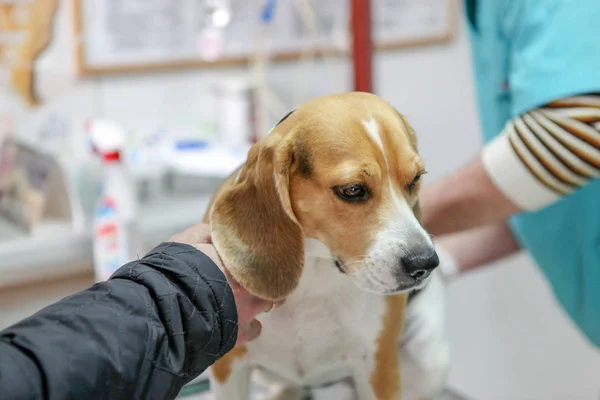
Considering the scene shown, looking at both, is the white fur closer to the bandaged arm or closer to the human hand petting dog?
the human hand petting dog

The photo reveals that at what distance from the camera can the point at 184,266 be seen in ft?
1.80

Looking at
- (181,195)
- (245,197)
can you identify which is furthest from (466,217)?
(181,195)

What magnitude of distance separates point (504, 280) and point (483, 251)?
713 millimetres

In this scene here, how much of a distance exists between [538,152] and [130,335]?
485mm

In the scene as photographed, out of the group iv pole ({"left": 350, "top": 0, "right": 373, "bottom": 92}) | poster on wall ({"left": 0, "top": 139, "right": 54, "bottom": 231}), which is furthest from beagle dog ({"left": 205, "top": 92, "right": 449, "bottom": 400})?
poster on wall ({"left": 0, "top": 139, "right": 54, "bottom": 231})

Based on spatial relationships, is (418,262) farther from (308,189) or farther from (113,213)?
(113,213)

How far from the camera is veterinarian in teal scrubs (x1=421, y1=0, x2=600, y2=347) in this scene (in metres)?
0.76

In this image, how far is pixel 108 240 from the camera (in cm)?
116

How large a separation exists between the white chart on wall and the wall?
1.3 inches

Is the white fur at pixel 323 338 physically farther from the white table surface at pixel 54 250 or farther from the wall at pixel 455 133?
the wall at pixel 455 133

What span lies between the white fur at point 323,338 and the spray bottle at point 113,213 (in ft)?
1.64

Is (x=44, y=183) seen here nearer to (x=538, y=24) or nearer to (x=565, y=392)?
(x=538, y=24)

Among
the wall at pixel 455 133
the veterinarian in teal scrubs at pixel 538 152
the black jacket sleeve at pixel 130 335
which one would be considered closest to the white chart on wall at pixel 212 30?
the wall at pixel 455 133

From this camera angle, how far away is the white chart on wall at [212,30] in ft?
4.86
